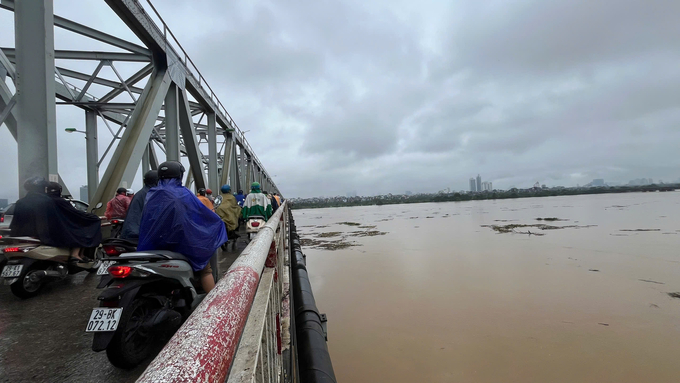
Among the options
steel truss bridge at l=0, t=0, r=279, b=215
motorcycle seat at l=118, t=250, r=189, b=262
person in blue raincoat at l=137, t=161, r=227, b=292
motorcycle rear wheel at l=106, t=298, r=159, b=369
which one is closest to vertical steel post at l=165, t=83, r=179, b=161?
steel truss bridge at l=0, t=0, r=279, b=215

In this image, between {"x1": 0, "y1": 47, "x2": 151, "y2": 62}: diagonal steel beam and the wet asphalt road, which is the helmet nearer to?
the wet asphalt road

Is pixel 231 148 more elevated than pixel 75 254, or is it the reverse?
pixel 231 148

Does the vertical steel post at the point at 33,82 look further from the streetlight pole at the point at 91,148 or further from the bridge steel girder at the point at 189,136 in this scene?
the streetlight pole at the point at 91,148

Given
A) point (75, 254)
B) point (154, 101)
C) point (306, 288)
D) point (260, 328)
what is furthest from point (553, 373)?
point (154, 101)

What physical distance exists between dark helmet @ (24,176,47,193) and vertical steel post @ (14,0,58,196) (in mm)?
310

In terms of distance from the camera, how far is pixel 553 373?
169 inches

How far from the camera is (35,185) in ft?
12.2

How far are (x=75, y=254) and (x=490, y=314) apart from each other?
274 inches

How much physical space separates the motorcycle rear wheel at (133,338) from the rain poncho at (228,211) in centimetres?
405

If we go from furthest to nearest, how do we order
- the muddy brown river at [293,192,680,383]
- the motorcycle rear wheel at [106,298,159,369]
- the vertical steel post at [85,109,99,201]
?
the vertical steel post at [85,109,99,201] < the muddy brown river at [293,192,680,383] < the motorcycle rear wheel at [106,298,159,369]

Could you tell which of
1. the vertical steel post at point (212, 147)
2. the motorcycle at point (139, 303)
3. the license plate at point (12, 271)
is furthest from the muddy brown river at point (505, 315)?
the vertical steel post at point (212, 147)

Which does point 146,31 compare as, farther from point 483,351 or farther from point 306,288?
point 483,351

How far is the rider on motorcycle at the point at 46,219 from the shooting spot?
12.1 feet

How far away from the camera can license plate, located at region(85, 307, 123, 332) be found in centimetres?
216
